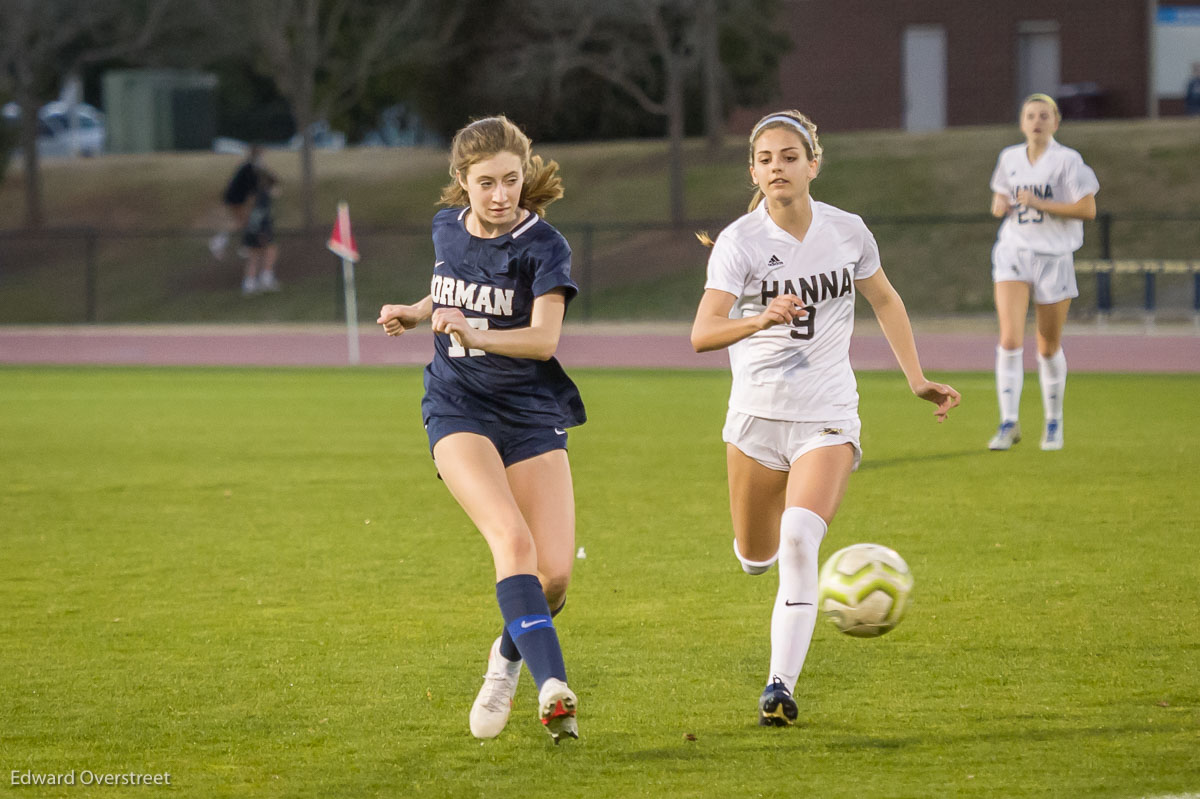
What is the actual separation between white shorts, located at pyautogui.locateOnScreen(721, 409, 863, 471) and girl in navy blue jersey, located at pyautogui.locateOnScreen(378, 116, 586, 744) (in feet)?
2.02

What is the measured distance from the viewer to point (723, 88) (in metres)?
42.5

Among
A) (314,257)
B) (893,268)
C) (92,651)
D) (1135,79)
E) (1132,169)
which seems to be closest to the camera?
(92,651)

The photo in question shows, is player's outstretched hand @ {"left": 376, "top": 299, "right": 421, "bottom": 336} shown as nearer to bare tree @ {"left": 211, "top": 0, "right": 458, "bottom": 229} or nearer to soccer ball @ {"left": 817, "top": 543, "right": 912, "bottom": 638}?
soccer ball @ {"left": 817, "top": 543, "right": 912, "bottom": 638}

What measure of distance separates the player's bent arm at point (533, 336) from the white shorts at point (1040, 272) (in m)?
7.31

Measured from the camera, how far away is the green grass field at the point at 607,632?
17.3 feet

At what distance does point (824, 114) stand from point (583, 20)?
9277mm

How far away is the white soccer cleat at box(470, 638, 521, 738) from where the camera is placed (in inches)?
215

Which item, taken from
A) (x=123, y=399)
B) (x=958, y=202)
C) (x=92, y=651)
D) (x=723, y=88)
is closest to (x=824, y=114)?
(x=723, y=88)

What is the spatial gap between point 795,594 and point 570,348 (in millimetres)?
19826

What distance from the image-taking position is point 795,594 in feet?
18.6

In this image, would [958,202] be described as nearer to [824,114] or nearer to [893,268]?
[893,268]

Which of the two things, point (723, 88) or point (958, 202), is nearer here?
point (958, 202)

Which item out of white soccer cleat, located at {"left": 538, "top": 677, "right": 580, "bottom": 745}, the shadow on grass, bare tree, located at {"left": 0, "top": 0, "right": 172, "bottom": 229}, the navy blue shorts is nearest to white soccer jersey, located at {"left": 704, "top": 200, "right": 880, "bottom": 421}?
the navy blue shorts

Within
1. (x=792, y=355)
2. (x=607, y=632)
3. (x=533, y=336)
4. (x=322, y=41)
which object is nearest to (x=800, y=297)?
(x=792, y=355)
